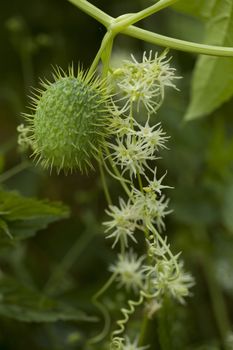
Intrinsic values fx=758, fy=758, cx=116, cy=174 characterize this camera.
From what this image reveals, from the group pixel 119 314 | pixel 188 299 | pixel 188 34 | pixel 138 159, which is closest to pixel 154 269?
pixel 138 159

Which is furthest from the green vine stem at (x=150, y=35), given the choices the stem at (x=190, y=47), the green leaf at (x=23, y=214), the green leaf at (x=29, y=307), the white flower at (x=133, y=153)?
the green leaf at (x=29, y=307)

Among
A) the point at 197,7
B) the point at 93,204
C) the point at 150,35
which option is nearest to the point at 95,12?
the point at 150,35

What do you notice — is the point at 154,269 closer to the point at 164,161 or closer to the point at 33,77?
the point at 164,161

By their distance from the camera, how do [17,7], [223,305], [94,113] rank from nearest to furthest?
[94,113] < [223,305] < [17,7]

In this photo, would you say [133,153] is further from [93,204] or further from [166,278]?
[93,204]

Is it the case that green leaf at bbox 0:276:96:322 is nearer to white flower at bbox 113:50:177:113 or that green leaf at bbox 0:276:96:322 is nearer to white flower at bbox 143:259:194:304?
white flower at bbox 143:259:194:304

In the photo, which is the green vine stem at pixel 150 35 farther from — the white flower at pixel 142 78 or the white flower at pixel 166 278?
the white flower at pixel 166 278

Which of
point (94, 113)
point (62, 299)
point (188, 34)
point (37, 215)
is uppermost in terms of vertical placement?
point (188, 34)
